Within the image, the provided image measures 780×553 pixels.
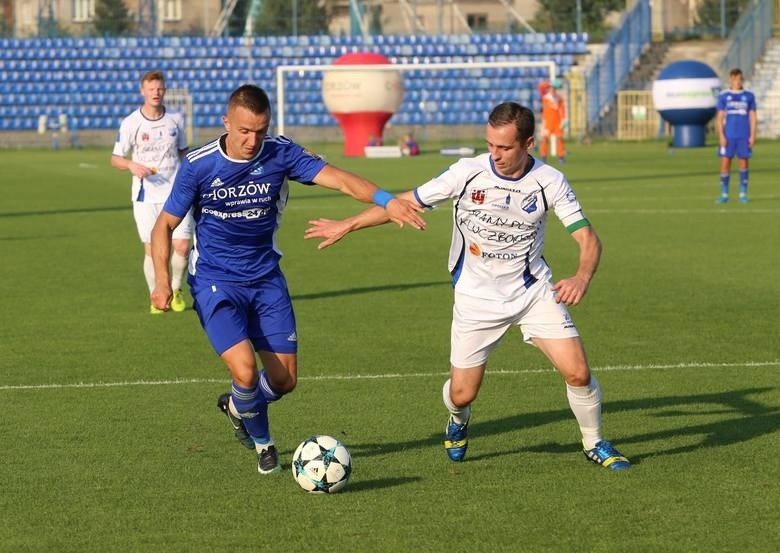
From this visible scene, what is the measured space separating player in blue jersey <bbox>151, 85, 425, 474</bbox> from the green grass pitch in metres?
0.46

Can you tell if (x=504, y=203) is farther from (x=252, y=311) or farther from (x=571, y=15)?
(x=571, y=15)

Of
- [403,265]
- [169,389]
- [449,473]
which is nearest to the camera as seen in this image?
[449,473]

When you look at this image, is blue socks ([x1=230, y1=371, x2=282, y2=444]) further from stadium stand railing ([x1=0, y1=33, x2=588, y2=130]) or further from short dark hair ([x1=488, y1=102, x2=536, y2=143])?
stadium stand railing ([x1=0, y1=33, x2=588, y2=130])

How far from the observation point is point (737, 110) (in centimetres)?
2506

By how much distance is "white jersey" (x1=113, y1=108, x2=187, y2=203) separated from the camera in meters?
14.0

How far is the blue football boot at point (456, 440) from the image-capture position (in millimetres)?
7594

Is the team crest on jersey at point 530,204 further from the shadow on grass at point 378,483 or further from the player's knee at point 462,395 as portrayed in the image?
the shadow on grass at point 378,483

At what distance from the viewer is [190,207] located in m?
7.45

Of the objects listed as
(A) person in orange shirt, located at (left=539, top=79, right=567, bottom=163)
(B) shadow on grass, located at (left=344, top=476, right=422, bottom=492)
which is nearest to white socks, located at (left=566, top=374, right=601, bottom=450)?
(B) shadow on grass, located at (left=344, top=476, right=422, bottom=492)

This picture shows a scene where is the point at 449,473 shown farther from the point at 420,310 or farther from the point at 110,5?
the point at 110,5

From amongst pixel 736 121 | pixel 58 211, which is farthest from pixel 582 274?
pixel 58 211

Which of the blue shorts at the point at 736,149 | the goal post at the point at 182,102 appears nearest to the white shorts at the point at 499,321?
the blue shorts at the point at 736,149

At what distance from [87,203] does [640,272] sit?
14.0 meters

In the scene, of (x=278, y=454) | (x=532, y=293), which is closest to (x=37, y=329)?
(x=278, y=454)
